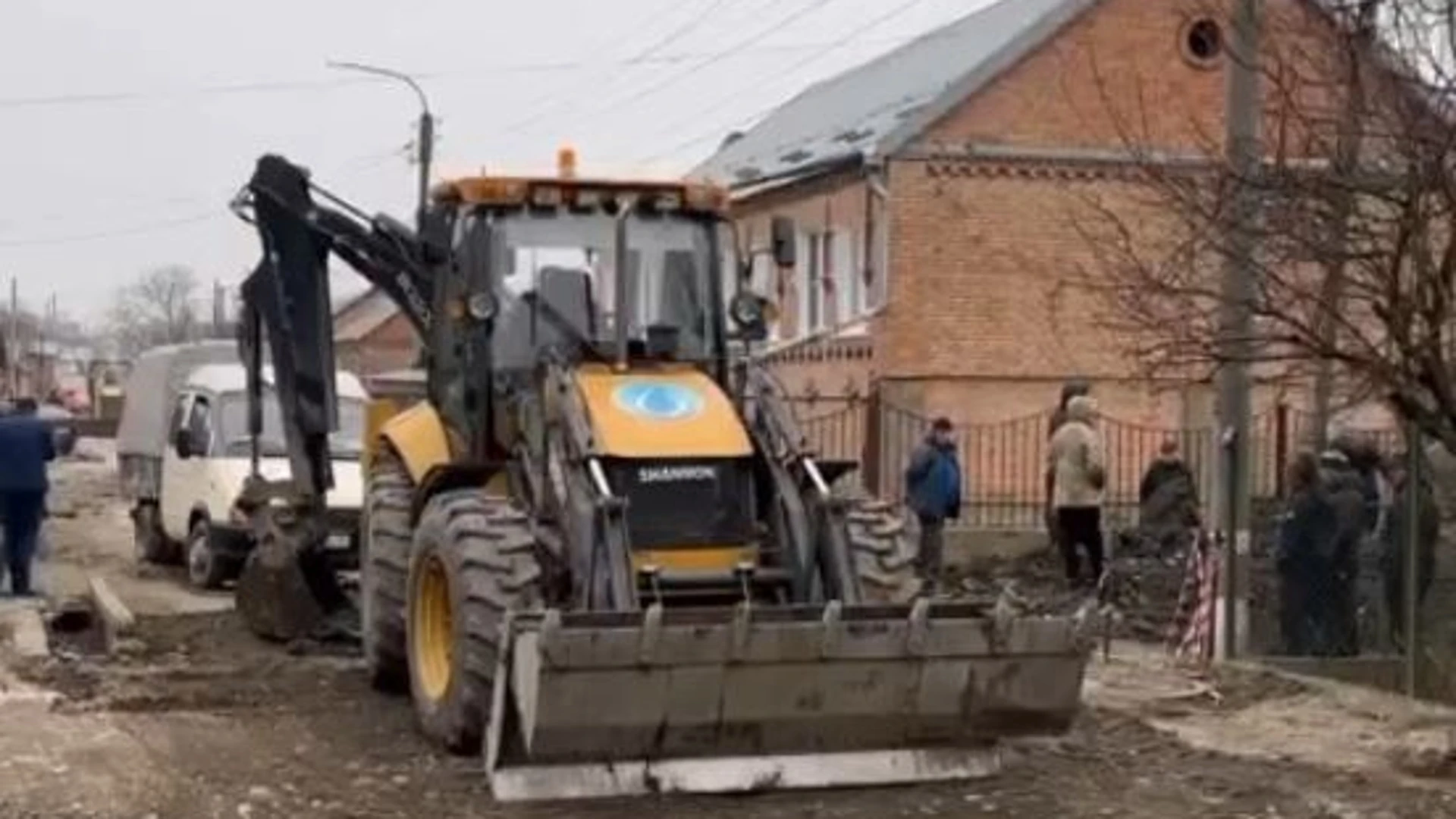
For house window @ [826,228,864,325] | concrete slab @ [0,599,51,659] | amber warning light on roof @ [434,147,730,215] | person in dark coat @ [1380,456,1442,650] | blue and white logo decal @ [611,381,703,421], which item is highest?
house window @ [826,228,864,325]

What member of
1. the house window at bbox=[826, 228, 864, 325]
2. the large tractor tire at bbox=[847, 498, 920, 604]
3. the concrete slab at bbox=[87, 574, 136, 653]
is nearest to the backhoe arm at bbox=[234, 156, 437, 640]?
the concrete slab at bbox=[87, 574, 136, 653]

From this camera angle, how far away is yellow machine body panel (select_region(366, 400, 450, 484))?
12.9 m

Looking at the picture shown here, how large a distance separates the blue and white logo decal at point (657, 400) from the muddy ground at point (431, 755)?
191 cm

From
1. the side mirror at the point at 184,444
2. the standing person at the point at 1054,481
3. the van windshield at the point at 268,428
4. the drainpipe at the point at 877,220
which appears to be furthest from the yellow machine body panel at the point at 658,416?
the drainpipe at the point at 877,220

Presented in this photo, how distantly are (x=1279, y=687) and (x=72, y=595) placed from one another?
10.3 metres

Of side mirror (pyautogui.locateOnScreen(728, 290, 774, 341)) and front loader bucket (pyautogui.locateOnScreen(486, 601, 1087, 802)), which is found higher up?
side mirror (pyautogui.locateOnScreen(728, 290, 774, 341))

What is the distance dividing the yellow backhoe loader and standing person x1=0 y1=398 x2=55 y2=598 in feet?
17.2

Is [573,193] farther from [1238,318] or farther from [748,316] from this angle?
[1238,318]

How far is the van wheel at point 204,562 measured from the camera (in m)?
21.1

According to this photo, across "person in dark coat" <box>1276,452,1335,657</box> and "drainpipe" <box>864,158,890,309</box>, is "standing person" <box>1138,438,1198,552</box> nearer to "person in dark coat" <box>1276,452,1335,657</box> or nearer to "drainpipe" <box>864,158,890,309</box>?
"person in dark coat" <box>1276,452,1335,657</box>

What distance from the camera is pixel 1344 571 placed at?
14867mm

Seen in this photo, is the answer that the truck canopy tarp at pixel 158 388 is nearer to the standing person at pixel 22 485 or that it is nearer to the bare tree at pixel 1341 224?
the standing person at pixel 22 485

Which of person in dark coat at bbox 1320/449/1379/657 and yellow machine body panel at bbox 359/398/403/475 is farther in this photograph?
person in dark coat at bbox 1320/449/1379/657

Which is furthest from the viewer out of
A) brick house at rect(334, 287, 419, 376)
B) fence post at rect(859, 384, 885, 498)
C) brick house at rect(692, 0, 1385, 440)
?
brick house at rect(334, 287, 419, 376)
